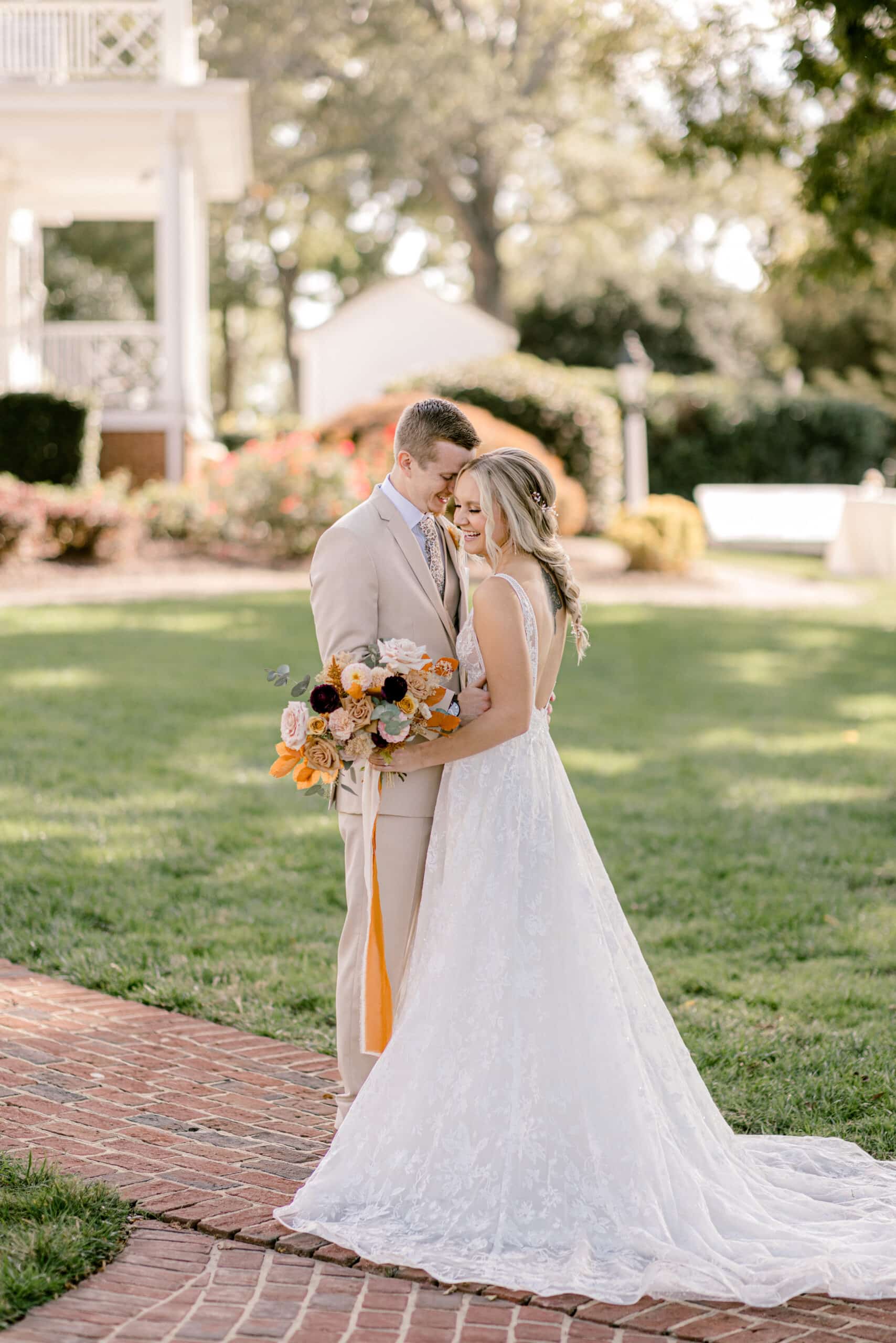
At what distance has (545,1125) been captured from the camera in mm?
3674

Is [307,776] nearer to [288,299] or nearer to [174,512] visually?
[174,512]

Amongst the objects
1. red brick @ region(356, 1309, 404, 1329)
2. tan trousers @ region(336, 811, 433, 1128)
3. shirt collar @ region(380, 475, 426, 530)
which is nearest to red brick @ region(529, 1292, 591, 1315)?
red brick @ region(356, 1309, 404, 1329)

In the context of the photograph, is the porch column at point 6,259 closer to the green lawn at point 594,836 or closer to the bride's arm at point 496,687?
the green lawn at point 594,836

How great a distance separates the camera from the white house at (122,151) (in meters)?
17.9

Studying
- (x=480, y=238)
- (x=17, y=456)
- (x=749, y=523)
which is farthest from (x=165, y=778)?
(x=480, y=238)

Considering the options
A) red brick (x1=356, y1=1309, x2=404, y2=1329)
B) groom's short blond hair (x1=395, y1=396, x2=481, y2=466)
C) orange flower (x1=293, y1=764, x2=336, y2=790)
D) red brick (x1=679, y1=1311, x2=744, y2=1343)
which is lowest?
red brick (x1=679, y1=1311, x2=744, y2=1343)

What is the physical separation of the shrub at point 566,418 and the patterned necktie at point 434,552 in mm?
16550

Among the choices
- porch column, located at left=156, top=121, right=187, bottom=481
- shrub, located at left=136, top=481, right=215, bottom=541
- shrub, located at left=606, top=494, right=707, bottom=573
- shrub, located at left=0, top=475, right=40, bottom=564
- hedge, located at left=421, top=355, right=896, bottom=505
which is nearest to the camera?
shrub, located at left=0, top=475, right=40, bottom=564

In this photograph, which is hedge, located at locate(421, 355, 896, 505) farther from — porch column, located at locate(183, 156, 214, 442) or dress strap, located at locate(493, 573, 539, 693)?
dress strap, located at locate(493, 573, 539, 693)

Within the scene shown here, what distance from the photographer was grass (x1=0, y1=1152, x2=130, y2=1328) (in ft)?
10.8

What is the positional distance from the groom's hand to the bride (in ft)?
0.17

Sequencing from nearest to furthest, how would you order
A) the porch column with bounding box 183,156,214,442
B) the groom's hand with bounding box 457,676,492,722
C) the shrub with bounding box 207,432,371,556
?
the groom's hand with bounding box 457,676,492,722 < the shrub with bounding box 207,432,371,556 < the porch column with bounding box 183,156,214,442

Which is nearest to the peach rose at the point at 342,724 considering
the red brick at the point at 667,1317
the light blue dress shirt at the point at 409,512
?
the light blue dress shirt at the point at 409,512

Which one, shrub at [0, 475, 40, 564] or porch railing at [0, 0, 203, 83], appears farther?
porch railing at [0, 0, 203, 83]
